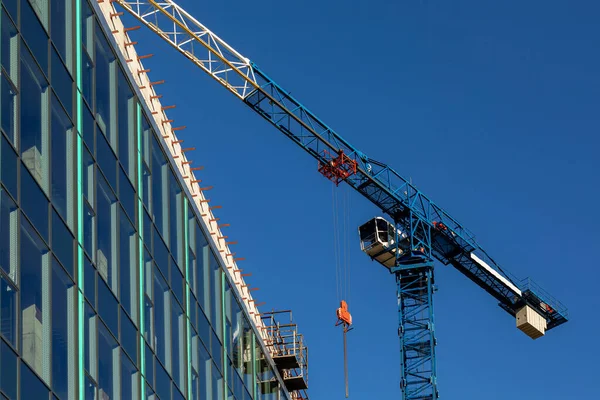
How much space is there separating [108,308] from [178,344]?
8.23 metres

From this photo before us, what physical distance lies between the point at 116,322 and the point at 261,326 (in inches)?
964

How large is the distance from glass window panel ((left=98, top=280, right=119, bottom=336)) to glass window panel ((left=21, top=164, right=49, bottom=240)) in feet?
13.9

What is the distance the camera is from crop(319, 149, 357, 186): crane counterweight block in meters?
109

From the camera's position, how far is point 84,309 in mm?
33781

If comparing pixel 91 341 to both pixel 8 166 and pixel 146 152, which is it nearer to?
pixel 8 166

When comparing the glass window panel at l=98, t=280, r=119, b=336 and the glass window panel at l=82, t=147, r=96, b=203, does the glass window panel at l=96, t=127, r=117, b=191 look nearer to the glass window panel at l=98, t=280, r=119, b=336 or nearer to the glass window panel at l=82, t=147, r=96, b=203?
the glass window panel at l=82, t=147, r=96, b=203

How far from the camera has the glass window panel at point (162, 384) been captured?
40688 millimetres

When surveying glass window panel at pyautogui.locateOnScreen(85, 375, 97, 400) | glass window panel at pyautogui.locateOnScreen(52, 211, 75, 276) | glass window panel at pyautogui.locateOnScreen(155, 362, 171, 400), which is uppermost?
glass window panel at pyautogui.locateOnScreen(52, 211, 75, 276)

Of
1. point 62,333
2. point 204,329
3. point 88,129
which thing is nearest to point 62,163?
point 88,129

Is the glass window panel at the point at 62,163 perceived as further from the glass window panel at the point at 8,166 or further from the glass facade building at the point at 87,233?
the glass window panel at the point at 8,166

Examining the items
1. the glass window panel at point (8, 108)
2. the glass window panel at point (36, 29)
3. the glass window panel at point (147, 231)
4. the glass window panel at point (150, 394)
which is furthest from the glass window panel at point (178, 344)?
the glass window panel at point (8, 108)

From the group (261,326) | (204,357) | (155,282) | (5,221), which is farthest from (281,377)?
(5,221)

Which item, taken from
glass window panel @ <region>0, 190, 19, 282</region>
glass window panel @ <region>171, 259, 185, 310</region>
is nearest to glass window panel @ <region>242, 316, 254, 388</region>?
glass window panel @ <region>171, 259, 185, 310</region>

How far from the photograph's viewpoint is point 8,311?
28969mm
